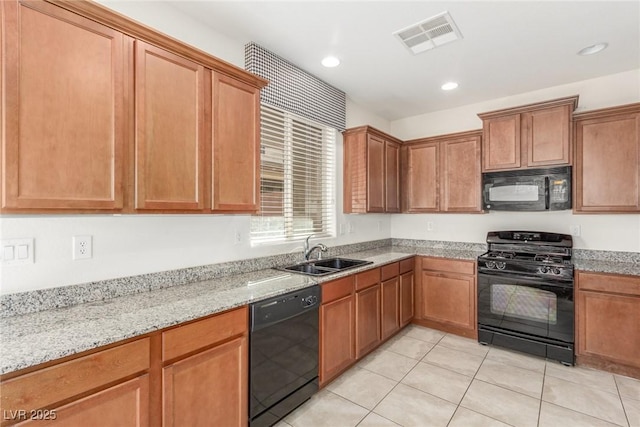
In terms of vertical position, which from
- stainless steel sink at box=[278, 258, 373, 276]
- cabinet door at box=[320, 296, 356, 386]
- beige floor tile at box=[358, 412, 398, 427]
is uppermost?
stainless steel sink at box=[278, 258, 373, 276]

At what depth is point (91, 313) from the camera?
1.49m

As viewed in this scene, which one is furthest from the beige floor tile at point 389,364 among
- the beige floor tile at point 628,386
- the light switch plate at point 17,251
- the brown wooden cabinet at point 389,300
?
the light switch plate at point 17,251

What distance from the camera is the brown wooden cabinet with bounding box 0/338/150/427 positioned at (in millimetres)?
1044

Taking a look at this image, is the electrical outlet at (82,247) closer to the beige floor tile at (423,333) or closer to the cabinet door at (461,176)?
the beige floor tile at (423,333)

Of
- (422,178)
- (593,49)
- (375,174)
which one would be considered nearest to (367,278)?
(375,174)

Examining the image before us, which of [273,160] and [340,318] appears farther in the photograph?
[273,160]

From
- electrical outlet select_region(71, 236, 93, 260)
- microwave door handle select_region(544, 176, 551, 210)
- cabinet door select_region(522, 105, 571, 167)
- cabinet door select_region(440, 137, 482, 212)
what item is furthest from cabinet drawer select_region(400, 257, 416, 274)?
electrical outlet select_region(71, 236, 93, 260)

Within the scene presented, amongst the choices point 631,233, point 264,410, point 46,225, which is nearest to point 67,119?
point 46,225

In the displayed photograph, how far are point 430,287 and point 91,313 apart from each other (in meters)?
3.23

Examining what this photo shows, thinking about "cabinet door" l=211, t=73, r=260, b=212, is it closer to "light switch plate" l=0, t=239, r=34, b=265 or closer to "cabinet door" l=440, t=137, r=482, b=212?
"light switch plate" l=0, t=239, r=34, b=265

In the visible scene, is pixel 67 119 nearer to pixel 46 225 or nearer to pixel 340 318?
pixel 46 225

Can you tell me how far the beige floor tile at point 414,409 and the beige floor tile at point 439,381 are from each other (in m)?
0.08

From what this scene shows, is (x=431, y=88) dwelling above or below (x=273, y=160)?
above

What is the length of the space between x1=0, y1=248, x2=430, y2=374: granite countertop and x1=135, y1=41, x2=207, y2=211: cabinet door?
0.53 m
